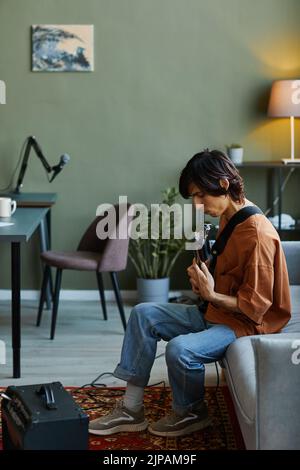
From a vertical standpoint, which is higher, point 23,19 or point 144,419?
point 23,19

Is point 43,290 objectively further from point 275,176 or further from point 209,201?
point 209,201

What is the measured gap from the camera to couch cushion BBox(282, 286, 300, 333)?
10.0 feet

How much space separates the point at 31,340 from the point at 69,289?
1021 mm

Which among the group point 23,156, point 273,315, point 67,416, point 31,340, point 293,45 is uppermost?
point 293,45

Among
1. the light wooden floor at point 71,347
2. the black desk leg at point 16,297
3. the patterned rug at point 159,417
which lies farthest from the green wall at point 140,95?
the patterned rug at point 159,417

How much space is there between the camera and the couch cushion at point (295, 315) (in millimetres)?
3059

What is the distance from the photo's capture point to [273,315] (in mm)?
2900

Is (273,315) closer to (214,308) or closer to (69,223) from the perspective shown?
(214,308)

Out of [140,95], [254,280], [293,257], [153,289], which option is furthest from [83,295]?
[254,280]

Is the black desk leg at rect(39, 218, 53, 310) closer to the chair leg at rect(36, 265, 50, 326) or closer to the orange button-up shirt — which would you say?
the chair leg at rect(36, 265, 50, 326)

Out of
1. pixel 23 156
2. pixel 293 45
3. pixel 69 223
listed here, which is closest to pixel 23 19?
pixel 23 156

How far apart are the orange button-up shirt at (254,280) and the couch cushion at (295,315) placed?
0.15 metres

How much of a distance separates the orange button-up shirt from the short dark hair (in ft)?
0.44

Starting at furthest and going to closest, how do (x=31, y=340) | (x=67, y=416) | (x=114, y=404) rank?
1. (x=31, y=340)
2. (x=114, y=404)
3. (x=67, y=416)
